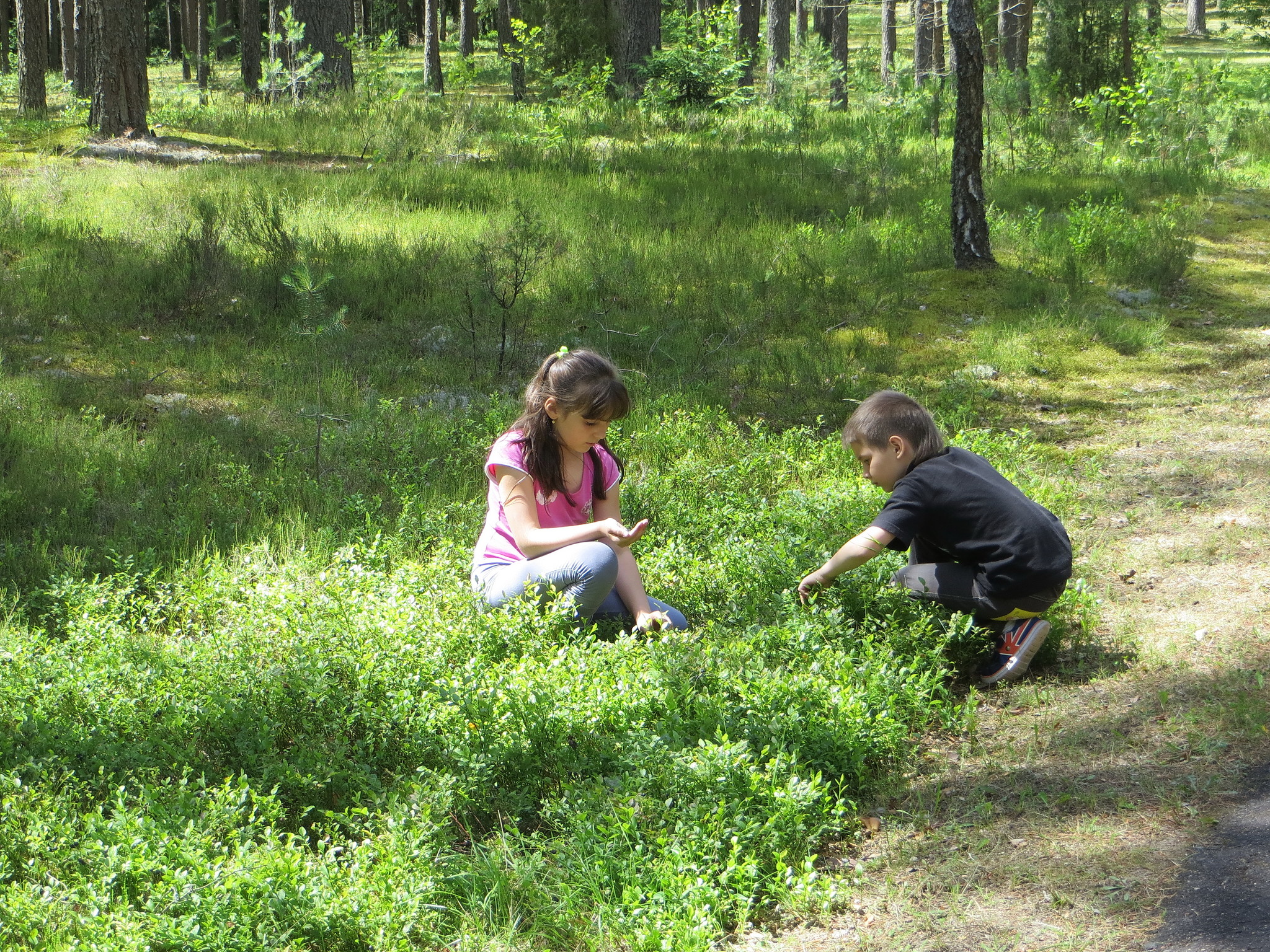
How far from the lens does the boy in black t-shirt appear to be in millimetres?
4176

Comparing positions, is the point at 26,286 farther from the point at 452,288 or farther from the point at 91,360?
the point at 452,288

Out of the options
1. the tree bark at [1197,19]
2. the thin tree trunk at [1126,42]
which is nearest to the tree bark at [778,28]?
the thin tree trunk at [1126,42]

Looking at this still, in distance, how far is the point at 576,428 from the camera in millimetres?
4480

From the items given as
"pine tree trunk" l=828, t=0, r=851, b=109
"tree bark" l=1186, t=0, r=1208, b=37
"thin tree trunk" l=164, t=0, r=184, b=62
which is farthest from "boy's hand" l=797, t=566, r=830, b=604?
"tree bark" l=1186, t=0, r=1208, b=37

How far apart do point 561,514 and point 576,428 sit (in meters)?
0.49

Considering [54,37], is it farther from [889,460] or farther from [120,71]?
[889,460]

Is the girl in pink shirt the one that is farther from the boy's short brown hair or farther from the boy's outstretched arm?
the boy's short brown hair

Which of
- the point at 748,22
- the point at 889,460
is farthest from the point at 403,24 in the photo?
the point at 889,460

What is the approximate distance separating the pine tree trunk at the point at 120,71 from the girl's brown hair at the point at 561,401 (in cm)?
1080

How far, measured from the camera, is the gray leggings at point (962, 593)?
4.24 meters

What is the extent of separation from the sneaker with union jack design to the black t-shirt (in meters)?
0.14

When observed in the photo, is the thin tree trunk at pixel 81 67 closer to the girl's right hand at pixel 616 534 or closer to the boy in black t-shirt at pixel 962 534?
the girl's right hand at pixel 616 534

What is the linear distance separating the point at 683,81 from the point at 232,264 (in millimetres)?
10503

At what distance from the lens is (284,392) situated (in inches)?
286
